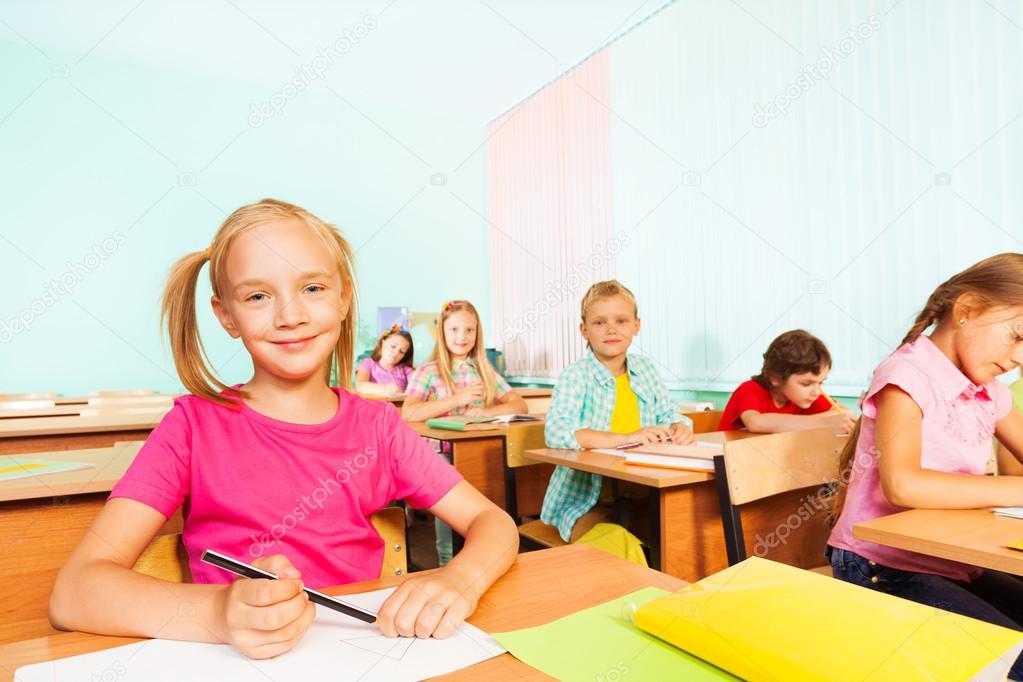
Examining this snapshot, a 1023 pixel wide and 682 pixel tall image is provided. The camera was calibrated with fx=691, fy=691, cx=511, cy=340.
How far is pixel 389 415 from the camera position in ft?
3.35

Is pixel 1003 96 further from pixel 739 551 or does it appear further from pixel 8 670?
pixel 8 670

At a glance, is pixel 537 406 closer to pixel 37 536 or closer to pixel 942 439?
pixel 942 439

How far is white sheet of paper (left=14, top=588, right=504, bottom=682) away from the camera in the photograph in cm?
52

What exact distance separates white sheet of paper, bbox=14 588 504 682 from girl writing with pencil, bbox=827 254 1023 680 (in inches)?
37.3

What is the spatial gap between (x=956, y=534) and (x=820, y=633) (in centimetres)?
67

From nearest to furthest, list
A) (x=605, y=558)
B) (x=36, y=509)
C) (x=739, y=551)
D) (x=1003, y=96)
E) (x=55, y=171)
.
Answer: (x=605, y=558) < (x=36, y=509) < (x=739, y=551) < (x=1003, y=96) < (x=55, y=171)

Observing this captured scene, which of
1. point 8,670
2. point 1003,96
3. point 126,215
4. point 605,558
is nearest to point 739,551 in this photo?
point 605,558

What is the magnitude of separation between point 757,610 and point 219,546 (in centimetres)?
65

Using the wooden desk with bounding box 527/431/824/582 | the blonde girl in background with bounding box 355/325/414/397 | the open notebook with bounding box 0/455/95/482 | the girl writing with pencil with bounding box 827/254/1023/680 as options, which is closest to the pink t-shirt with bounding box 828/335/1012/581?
the girl writing with pencil with bounding box 827/254/1023/680

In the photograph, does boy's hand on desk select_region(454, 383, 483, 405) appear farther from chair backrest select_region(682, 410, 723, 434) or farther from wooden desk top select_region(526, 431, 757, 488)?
wooden desk top select_region(526, 431, 757, 488)

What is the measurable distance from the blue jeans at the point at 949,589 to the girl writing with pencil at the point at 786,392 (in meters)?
1.21

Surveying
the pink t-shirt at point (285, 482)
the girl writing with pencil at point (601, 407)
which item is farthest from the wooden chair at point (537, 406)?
the pink t-shirt at point (285, 482)

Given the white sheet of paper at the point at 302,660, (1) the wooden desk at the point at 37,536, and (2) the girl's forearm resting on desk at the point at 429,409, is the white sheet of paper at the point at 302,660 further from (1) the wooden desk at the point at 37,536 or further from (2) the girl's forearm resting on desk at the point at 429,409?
(2) the girl's forearm resting on desk at the point at 429,409

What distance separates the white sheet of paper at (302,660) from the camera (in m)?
0.52
